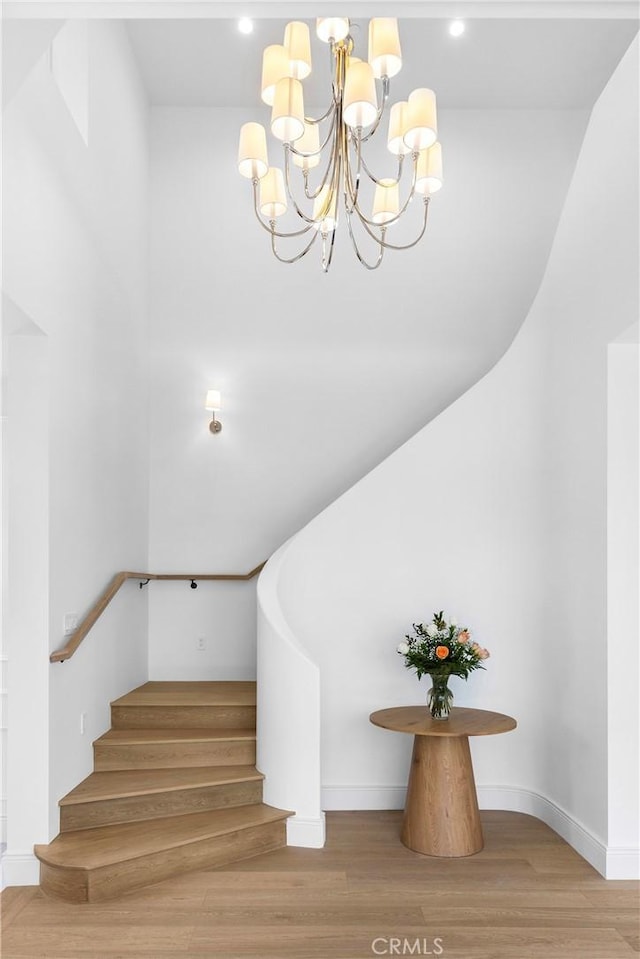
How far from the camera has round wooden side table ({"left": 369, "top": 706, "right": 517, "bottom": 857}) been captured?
4074 millimetres

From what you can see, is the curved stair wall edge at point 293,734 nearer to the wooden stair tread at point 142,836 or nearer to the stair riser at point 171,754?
the wooden stair tread at point 142,836

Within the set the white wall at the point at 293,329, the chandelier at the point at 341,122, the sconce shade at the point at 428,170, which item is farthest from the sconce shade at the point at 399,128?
the white wall at the point at 293,329

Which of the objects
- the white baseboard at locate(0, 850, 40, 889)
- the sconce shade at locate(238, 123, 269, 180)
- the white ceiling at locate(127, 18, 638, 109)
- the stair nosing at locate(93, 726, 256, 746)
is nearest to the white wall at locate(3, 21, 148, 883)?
the white baseboard at locate(0, 850, 40, 889)

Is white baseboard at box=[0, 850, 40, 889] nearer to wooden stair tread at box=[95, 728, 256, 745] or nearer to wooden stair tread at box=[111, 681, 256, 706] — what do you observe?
wooden stair tread at box=[95, 728, 256, 745]

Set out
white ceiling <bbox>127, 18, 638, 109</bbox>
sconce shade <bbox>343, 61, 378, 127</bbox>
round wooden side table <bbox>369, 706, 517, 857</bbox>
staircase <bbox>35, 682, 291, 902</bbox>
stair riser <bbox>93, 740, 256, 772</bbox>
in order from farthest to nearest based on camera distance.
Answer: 1. white ceiling <bbox>127, 18, 638, 109</bbox>
2. stair riser <bbox>93, 740, 256, 772</bbox>
3. round wooden side table <bbox>369, 706, 517, 857</bbox>
4. staircase <bbox>35, 682, 291, 902</bbox>
5. sconce shade <bbox>343, 61, 378, 127</bbox>

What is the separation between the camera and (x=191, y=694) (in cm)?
518

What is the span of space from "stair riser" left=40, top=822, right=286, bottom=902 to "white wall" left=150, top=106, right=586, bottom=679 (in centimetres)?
193

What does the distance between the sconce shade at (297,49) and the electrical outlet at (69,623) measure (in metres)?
2.88

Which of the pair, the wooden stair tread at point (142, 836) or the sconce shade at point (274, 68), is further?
the sconce shade at point (274, 68)

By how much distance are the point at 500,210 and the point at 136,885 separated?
198 inches

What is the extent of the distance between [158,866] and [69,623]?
1.24 metres

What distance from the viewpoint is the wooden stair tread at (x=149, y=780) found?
4.00 metres

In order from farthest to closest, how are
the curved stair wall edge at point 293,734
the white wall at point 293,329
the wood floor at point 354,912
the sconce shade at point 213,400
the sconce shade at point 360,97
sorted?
the white wall at point 293,329 < the sconce shade at point 213,400 < the curved stair wall edge at point 293,734 < the sconce shade at point 360,97 < the wood floor at point 354,912

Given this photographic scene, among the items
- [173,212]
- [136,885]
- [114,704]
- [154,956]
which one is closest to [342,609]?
[114,704]
